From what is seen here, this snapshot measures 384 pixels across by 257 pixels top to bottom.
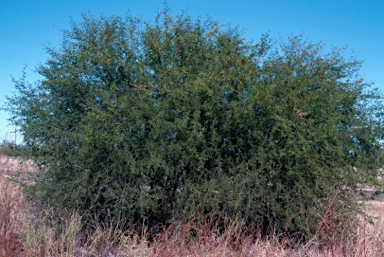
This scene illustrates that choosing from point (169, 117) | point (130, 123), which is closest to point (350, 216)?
point (169, 117)

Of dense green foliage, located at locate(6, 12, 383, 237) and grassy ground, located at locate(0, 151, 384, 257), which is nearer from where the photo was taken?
grassy ground, located at locate(0, 151, 384, 257)

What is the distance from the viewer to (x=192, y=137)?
33.8 feet

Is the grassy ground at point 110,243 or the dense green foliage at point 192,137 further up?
the dense green foliage at point 192,137

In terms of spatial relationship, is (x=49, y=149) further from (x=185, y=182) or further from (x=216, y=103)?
(x=216, y=103)

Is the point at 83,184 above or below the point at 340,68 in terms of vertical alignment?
below

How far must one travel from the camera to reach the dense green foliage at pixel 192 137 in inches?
407

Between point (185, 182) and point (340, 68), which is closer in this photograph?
point (185, 182)

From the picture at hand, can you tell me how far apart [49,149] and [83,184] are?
4.36ft

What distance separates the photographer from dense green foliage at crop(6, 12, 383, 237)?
10336mm

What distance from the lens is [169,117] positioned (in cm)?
1060

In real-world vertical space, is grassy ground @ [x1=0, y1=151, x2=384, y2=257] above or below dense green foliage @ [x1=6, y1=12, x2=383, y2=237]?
below

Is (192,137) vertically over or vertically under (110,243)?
over

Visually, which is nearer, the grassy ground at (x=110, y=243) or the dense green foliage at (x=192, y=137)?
the grassy ground at (x=110, y=243)

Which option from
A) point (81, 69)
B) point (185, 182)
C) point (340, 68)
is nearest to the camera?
point (185, 182)
